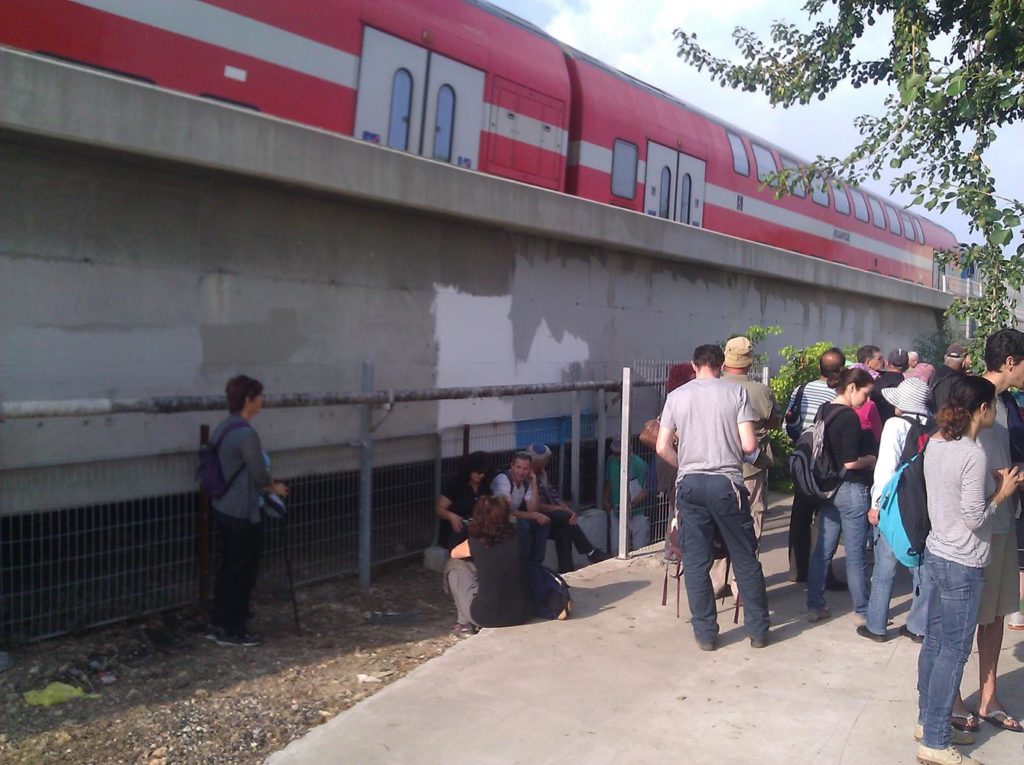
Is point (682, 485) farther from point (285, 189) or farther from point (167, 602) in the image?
point (285, 189)

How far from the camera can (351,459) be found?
7812 mm

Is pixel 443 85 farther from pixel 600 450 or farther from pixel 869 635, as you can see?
pixel 869 635

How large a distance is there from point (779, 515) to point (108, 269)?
721cm

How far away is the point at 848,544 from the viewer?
6125 mm

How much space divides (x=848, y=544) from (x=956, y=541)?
6.83 ft

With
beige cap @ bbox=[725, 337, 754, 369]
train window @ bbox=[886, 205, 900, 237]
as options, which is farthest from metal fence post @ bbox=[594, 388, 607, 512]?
train window @ bbox=[886, 205, 900, 237]

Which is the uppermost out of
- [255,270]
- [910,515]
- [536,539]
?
[255,270]

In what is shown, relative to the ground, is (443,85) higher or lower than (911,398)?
higher

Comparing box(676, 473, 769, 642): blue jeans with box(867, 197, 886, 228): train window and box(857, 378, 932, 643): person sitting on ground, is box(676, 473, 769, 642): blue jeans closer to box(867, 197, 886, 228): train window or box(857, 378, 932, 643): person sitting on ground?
box(857, 378, 932, 643): person sitting on ground

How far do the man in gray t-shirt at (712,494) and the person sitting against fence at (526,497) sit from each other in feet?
6.17

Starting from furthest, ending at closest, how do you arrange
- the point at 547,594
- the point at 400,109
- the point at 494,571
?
the point at 400,109 → the point at 547,594 → the point at 494,571


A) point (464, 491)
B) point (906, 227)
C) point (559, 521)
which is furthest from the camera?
point (906, 227)

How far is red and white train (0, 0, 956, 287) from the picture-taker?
6.42 metres

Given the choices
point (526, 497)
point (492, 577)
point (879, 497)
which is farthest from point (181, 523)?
point (879, 497)
